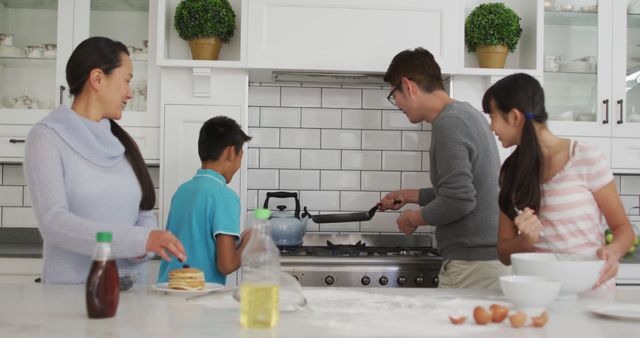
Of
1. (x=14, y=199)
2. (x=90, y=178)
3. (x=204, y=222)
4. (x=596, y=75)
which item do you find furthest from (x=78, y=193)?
(x=596, y=75)

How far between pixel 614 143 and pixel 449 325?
2421 millimetres

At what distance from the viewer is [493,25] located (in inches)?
128

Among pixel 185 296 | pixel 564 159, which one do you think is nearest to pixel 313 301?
pixel 185 296

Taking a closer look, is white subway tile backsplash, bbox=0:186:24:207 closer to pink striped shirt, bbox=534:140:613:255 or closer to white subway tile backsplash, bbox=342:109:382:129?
white subway tile backsplash, bbox=342:109:382:129

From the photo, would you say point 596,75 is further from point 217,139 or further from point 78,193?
point 78,193

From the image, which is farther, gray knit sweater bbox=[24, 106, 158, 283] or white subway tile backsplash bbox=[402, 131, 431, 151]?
white subway tile backsplash bbox=[402, 131, 431, 151]

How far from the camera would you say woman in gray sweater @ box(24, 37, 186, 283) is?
1.76 meters

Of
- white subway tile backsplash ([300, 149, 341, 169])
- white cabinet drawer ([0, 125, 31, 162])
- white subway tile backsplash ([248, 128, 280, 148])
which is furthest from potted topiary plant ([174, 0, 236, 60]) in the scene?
white cabinet drawer ([0, 125, 31, 162])

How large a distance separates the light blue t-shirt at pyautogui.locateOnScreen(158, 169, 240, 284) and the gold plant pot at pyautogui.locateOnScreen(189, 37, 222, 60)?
1.09 m

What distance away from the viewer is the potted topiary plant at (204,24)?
3.14 m

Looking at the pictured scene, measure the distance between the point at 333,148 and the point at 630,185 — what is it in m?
1.72

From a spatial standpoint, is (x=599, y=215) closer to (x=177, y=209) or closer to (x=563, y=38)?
(x=177, y=209)

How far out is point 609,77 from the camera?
11.3ft

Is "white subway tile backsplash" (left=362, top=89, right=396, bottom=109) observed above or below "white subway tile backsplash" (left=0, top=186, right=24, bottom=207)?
above
